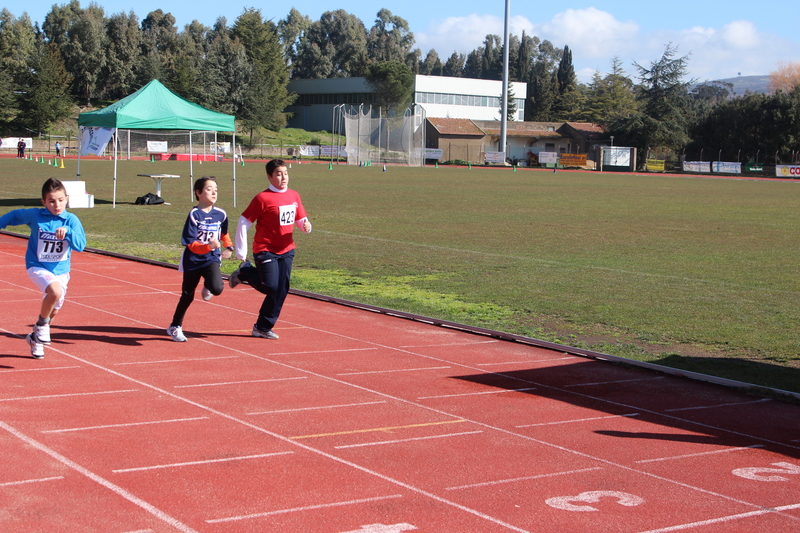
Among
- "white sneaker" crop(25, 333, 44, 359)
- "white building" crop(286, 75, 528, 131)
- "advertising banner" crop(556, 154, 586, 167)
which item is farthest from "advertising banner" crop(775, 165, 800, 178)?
"white sneaker" crop(25, 333, 44, 359)

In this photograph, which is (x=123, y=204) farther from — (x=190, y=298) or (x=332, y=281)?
(x=190, y=298)

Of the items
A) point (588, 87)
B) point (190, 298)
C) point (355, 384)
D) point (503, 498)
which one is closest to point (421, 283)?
point (190, 298)

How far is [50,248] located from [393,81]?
104 metres

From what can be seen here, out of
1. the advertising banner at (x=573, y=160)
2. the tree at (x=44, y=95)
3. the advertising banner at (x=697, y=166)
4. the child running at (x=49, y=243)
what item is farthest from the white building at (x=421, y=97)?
the child running at (x=49, y=243)

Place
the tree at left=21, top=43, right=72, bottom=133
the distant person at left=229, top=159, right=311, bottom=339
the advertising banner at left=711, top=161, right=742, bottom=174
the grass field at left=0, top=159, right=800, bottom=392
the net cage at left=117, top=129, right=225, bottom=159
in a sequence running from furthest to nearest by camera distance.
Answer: the tree at left=21, top=43, right=72, bottom=133 → the advertising banner at left=711, top=161, right=742, bottom=174 → the net cage at left=117, top=129, right=225, bottom=159 → the grass field at left=0, top=159, right=800, bottom=392 → the distant person at left=229, top=159, right=311, bottom=339

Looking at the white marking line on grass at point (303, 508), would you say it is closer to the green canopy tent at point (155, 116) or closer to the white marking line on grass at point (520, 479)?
the white marking line on grass at point (520, 479)

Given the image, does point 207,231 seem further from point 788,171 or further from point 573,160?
point 573,160

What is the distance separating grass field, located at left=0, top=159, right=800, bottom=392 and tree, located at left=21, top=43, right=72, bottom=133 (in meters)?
60.3

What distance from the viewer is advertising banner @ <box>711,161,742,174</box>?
77.4 metres

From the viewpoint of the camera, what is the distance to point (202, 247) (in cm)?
814

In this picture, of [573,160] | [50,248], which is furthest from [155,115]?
[573,160]

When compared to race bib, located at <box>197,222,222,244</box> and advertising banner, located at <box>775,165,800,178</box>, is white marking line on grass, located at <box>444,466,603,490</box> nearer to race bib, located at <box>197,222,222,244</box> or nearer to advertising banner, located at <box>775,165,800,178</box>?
race bib, located at <box>197,222,222,244</box>

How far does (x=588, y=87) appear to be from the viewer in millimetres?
144625

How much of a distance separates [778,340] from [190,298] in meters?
6.34
